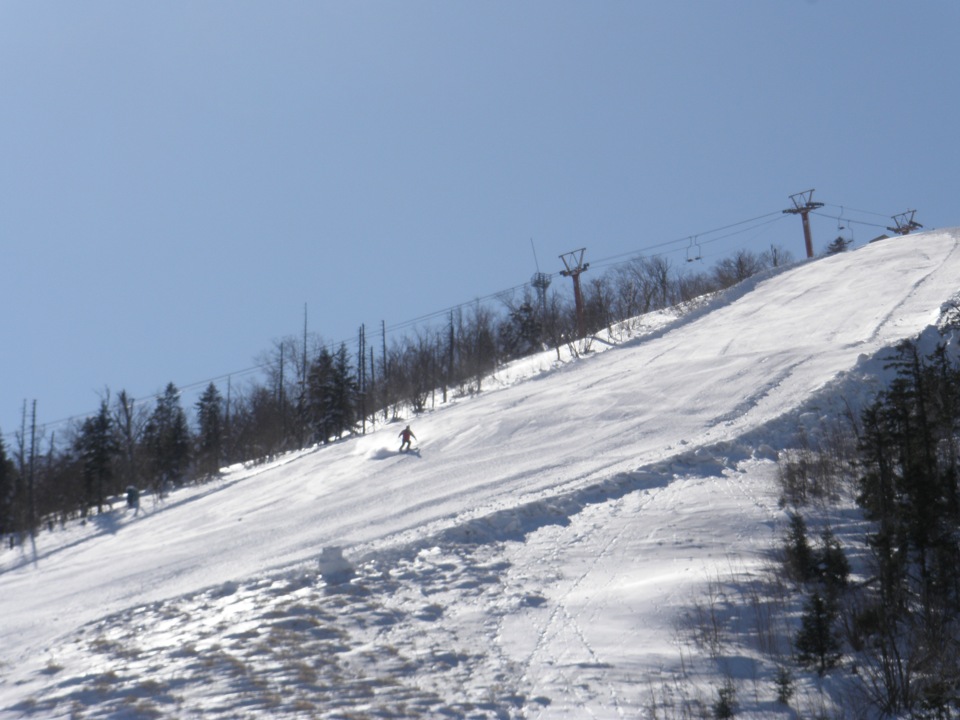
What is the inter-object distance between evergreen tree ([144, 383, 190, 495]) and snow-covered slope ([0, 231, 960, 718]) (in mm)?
30185

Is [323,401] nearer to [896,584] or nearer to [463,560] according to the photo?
[463,560]

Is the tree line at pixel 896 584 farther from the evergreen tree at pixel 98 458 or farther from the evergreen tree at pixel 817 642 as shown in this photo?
the evergreen tree at pixel 98 458

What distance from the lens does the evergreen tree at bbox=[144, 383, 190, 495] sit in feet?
199

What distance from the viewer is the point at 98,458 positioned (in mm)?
49469

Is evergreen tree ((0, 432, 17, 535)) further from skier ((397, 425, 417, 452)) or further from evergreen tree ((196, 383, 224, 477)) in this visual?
skier ((397, 425, 417, 452))

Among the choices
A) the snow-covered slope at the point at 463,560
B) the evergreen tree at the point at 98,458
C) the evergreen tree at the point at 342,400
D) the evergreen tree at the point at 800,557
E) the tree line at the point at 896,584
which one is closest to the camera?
the tree line at the point at 896,584

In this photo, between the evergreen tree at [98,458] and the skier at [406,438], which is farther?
the evergreen tree at [98,458]

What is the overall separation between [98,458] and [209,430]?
21.7 metres

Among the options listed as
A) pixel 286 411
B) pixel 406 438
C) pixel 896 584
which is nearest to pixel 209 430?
pixel 286 411

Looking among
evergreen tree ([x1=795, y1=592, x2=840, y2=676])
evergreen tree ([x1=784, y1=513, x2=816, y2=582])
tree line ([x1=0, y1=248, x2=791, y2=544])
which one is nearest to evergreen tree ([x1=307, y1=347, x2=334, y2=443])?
tree line ([x1=0, y1=248, x2=791, y2=544])

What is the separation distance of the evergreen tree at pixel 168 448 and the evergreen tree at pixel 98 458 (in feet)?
15.0

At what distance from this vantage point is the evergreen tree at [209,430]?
65994mm

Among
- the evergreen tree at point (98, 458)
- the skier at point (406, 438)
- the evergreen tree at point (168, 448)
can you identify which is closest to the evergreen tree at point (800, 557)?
the skier at point (406, 438)

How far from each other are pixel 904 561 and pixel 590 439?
48.0ft
